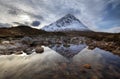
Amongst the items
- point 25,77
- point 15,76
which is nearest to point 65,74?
point 25,77

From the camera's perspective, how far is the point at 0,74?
22.2ft

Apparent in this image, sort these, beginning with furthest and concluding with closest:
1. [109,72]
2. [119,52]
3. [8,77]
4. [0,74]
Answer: [119,52], [109,72], [0,74], [8,77]

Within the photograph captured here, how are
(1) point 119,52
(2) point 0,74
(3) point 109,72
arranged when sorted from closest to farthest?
(2) point 0,74, (3) point 109,72, (1) point 119,52

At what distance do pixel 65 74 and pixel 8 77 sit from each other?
9.19 feet

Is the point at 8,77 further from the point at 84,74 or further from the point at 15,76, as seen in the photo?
the point at 84,74

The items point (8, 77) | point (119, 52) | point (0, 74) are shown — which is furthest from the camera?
point (119, 52)

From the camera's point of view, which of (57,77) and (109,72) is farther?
(109,72)

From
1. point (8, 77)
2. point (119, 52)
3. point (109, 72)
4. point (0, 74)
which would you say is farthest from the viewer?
point (119, 52)

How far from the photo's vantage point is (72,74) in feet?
23.0

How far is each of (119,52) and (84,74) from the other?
8503 millimetres

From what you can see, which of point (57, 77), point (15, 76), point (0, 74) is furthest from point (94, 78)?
point (0, 74)

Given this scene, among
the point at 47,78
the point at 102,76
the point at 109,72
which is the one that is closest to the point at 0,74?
the point at 47,78

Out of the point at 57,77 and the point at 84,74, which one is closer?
the point at 57,77

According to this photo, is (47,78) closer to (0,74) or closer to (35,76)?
(35,76)
